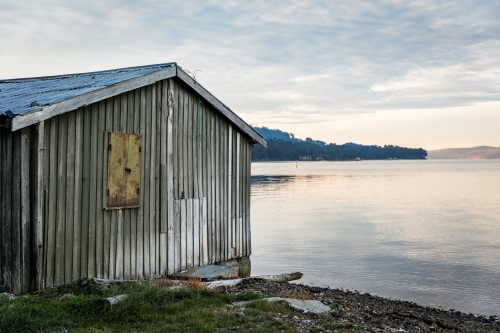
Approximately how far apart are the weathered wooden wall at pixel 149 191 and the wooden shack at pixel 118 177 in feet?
0.07

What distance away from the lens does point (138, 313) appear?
841cm

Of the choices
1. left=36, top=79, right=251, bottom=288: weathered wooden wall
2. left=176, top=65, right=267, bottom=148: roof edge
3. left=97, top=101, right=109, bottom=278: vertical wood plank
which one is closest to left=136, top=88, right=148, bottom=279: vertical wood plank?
left=36, top=79, right=251, bottom=288: weathered wooden wall

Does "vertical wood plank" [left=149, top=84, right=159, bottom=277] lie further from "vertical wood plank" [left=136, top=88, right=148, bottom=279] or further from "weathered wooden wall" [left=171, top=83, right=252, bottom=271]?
"weathered wooden wall" [left=171, top=83, right=252, bottom=271]

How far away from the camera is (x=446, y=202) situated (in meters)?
49.8

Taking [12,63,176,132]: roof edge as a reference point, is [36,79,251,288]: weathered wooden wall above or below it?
below

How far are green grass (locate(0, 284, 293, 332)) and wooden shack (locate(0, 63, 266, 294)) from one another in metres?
1.09

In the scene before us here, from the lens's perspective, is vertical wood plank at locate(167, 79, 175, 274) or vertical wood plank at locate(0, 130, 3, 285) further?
vertical wood plank at locate(167, 79, 175, 274)

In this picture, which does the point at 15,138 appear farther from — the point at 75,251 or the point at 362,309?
the point at 362,309

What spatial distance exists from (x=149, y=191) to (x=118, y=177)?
1.00 m

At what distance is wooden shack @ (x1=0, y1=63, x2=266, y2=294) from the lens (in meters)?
9.61

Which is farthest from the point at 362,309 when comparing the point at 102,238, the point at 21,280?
the point at 21,280

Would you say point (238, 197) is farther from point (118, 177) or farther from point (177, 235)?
point (118, 177)

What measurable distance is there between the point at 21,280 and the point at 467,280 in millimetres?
16559

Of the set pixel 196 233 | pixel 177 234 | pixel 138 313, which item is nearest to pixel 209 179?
pixel 196 233
